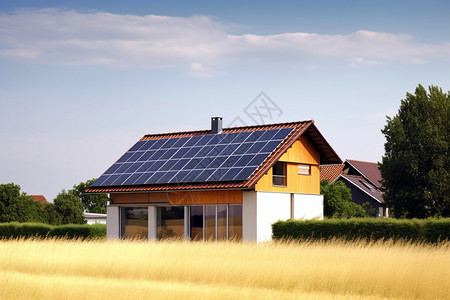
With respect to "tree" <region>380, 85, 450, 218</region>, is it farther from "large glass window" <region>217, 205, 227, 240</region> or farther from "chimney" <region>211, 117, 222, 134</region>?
"large glass window" <region>217, 205, 227, 240</region>

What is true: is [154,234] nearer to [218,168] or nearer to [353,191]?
[218,168]

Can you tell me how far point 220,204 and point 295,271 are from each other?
50.7ft

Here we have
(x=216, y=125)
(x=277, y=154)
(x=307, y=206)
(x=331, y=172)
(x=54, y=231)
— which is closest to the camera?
(x=277, y=154)

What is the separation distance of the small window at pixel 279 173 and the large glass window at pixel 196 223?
168 inches

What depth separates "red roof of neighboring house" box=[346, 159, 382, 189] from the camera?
217 feet

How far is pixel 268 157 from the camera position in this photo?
36000mm

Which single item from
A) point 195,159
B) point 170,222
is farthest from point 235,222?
point 195,159

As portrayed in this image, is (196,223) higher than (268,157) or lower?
lower

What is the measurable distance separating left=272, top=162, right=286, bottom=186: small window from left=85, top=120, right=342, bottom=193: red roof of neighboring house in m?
1.28

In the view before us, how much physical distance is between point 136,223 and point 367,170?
111 feet

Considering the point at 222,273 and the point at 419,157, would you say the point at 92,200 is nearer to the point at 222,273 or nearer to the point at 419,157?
the point at 419,157

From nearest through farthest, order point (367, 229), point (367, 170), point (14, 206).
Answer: point (367, 229) → point (14, 206) → point (367, 170)

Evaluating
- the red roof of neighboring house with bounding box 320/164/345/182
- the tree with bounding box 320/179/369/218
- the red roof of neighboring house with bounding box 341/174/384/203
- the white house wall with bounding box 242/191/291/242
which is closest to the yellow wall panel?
the white house wall with bounding box 242/191/291/242

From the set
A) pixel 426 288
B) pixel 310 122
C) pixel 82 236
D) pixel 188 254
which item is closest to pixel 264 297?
pixel 426 288
